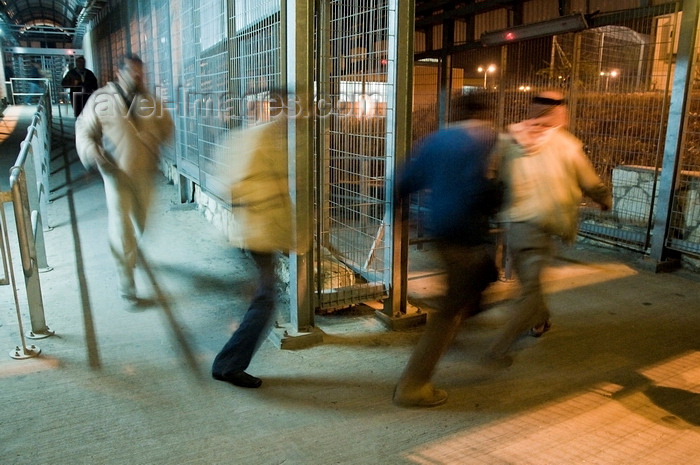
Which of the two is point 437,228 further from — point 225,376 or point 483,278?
point 225,376

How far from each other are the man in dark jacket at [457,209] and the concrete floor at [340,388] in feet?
1.66

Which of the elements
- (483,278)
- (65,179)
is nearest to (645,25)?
(483,278)

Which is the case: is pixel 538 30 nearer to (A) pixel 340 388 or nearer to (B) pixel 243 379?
(A) pixel 340 388

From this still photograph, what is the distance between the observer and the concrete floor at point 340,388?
300 centimetres

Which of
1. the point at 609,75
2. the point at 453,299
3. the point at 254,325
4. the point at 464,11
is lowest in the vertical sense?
the point at 254,325

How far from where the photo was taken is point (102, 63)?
20703mm

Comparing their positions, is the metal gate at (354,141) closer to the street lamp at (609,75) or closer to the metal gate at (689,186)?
the metal gate at (689,186)

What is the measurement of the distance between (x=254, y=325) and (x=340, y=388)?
0.71 m

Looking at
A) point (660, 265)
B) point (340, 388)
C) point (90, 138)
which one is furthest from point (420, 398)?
point (660, 265)

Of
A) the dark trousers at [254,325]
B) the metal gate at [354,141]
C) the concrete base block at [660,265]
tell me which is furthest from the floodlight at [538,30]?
the dark trousers at [254,325]

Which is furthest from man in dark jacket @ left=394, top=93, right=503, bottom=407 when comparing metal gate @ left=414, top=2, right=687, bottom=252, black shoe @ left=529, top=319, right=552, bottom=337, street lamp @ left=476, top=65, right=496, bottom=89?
street lamp @ left=476, top=65, right=496, bottom=89

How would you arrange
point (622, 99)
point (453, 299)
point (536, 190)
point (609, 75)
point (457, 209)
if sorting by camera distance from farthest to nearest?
point (609, 75) → point (622, 99) → point (536, 190) → point (453, 299) → point (457, 209)

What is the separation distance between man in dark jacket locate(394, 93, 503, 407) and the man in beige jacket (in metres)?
2.85

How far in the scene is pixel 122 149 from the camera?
4.93 metres
